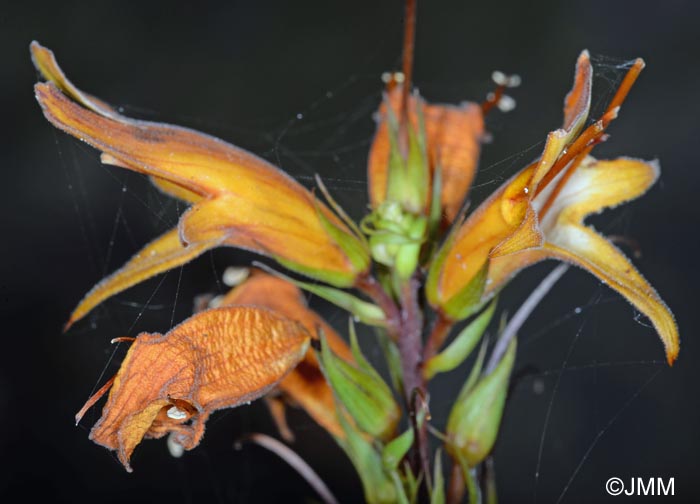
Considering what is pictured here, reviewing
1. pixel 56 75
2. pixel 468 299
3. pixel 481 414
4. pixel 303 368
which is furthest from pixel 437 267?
pixel 56 75

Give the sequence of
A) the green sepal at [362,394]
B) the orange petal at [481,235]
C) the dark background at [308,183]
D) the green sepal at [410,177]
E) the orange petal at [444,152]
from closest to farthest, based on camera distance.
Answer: the orange petal at [481,235] < the green sepal at [362,394] < the green sepal at [410,177] < the orange petal at [444,152] < the dark background at [308,183]

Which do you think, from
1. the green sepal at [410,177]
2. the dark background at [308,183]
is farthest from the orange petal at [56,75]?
the dark background at [308,183]

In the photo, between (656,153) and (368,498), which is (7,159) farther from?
(656,153)

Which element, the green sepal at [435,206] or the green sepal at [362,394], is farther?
the green sepal at [435,206]

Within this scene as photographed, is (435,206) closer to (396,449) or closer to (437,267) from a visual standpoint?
(437,267)

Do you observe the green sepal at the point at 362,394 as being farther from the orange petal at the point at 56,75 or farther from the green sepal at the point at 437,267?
the orange petal at the point at 56,75

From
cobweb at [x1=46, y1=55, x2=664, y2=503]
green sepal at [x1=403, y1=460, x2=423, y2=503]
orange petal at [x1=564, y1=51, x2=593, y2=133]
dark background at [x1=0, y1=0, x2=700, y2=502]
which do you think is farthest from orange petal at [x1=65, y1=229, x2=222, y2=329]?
cobweb at [x1=46, y1=55, x2=664, y2=503]
